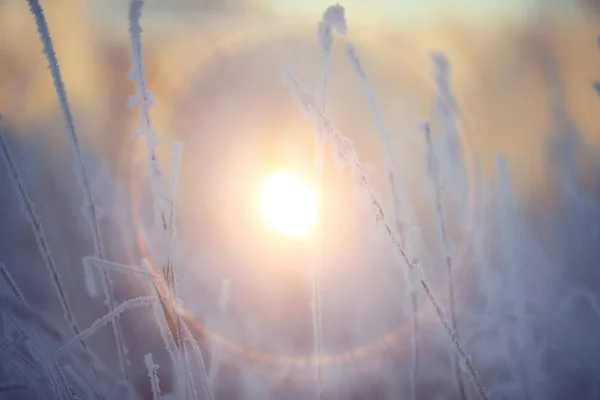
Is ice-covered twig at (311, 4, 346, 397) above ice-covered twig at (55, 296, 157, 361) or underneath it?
above

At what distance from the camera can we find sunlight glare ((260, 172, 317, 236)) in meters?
2.95

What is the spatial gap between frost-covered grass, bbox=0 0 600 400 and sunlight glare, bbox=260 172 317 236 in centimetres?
17

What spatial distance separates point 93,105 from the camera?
9.95 ft

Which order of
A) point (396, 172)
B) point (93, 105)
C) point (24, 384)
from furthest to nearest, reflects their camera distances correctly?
1. point (93, 105)
2. point (396, 172)
3. point (24, 384)

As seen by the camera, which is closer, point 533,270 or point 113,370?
point 113,370

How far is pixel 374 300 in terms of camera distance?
2.97 meters

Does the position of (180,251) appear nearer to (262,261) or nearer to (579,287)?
(262,261)

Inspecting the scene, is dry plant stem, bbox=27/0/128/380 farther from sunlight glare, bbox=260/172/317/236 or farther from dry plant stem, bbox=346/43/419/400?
dry plant stem, bbox=346/43/419/400

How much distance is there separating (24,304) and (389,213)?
6.18 ft

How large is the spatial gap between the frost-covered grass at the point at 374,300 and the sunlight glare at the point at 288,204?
0.54ft

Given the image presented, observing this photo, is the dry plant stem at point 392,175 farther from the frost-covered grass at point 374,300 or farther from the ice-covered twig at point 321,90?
the ice-covered twig at point 321,90

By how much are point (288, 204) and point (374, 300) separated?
2.97 feet

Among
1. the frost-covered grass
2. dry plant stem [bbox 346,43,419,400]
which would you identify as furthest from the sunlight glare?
dry plant stem [bbox 346,43,419,400]

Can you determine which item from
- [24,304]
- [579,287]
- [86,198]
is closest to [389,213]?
[579,287]
